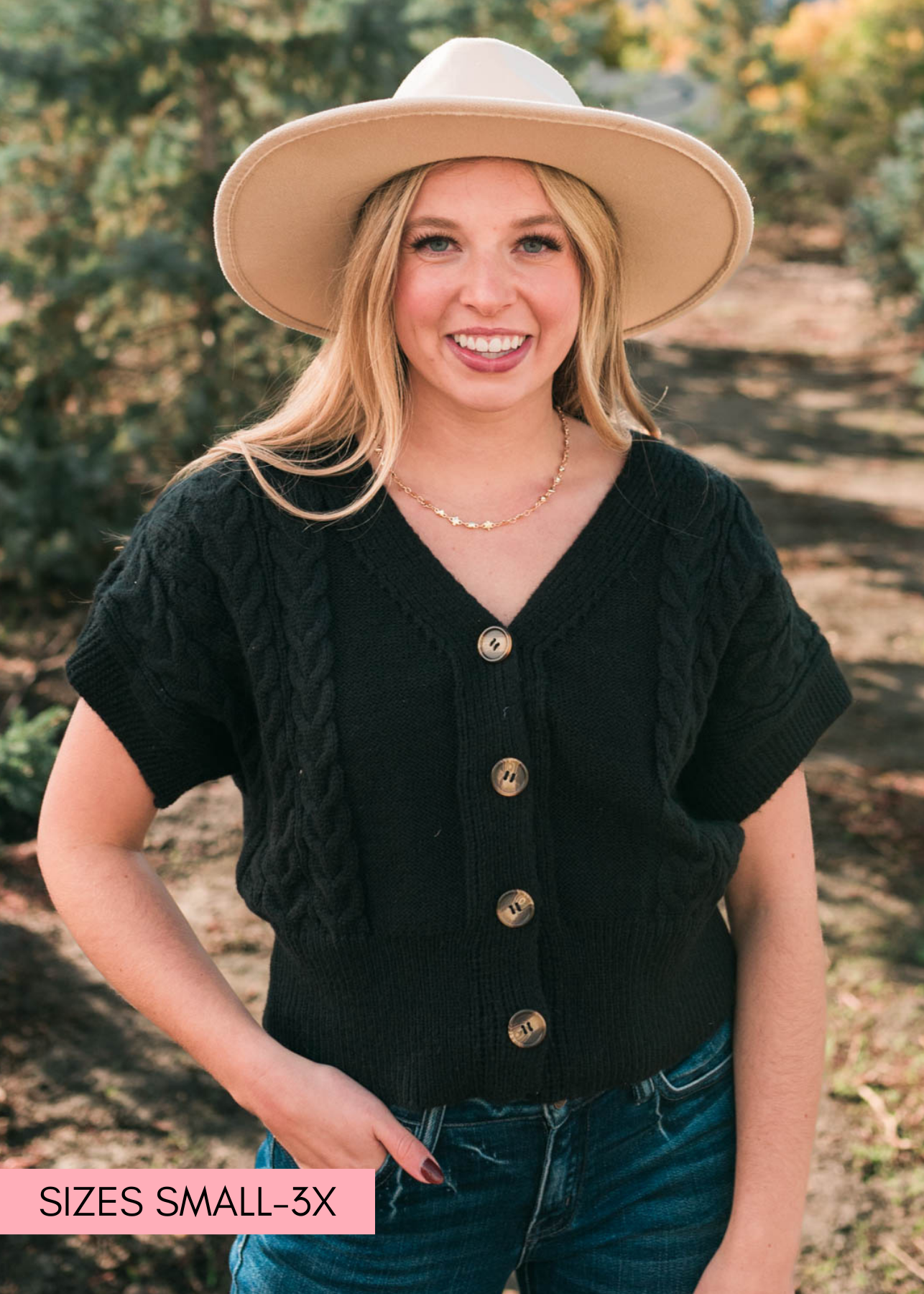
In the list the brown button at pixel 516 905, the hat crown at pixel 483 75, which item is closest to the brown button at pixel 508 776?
the brown button at pixel 516 905

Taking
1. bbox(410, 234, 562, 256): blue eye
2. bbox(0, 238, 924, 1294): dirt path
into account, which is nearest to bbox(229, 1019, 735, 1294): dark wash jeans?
bbox(410, 234, 562, 256): blue eye

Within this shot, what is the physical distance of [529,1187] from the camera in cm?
161

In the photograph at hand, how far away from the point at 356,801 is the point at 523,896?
9.7 inches

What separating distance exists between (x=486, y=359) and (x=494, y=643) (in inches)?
15.3

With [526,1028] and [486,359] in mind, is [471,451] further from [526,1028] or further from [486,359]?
[526,1028]

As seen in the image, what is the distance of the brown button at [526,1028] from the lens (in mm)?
1559

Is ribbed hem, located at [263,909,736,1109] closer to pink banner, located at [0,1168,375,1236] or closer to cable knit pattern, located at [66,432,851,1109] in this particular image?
cable knit pattern, located at [66,432,851,1109]

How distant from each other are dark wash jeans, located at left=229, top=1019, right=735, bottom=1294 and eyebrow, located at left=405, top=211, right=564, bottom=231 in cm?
116

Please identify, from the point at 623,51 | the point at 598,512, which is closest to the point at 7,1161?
the point at 598,512

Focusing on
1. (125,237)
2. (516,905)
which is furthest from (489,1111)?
(125,237)

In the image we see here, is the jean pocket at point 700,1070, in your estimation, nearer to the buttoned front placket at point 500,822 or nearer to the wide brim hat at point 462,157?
the buttoned front placket at point 500,822

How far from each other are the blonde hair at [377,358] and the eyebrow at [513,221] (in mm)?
13

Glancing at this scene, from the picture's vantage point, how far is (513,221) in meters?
1.65

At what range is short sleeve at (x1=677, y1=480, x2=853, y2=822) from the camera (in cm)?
169
